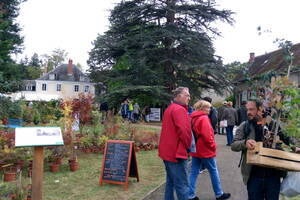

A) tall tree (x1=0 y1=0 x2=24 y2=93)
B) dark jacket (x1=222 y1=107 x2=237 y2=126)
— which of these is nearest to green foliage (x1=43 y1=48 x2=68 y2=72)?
tall tree (x1=0 y1=0 x2=24 y2=93)

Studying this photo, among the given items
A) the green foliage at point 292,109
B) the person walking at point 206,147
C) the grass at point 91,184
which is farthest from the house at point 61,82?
the green foliage at point 292,109

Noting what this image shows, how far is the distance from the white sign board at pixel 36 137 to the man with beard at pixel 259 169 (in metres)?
2.65

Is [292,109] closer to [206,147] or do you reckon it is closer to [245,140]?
[245,140]

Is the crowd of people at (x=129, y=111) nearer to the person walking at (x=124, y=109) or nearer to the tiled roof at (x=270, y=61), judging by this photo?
the person walking at (x=124, y=109)

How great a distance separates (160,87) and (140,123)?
6.78 metres

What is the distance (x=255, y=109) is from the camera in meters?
3.77

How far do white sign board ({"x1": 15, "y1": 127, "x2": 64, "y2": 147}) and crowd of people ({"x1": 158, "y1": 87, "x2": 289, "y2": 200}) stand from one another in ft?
5.38

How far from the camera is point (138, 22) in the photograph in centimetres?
2544

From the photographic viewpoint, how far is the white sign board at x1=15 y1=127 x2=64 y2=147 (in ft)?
14.6

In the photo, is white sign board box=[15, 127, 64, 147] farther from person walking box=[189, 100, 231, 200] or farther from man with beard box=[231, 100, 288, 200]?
man with beard box=[231, 100, 288, 200]

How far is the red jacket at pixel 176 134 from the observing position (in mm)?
4617

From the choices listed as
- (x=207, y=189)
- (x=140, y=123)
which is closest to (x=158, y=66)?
(x=140, y=123)

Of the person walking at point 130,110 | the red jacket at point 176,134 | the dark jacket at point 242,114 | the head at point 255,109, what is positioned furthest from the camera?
the person walking at point 130,110

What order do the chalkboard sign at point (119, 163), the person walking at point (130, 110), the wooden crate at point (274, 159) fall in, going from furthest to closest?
the person walking at point (130, 110) < the chalkboard sign at point (119, 163) < the wooden crate at point (274, 159)
